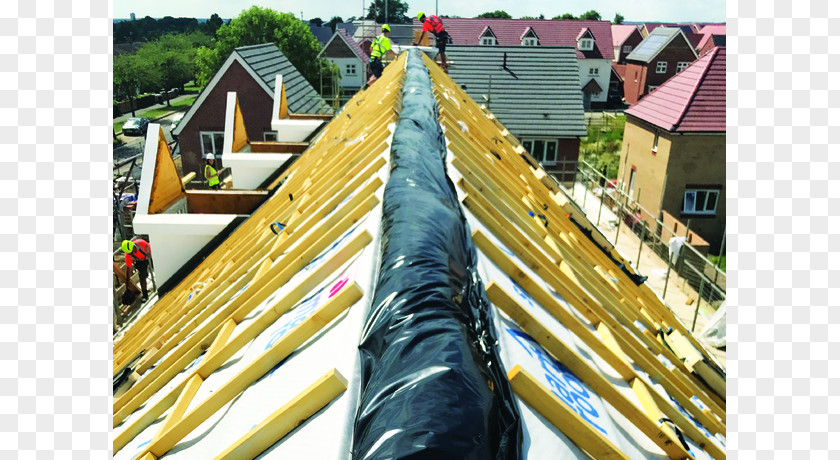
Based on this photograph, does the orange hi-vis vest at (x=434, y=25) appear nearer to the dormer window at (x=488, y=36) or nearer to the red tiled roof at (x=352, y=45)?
the dormer window at (x=488, y=36)

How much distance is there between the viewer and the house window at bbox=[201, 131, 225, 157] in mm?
21188

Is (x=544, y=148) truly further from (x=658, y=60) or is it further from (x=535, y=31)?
(x=658, y=60)

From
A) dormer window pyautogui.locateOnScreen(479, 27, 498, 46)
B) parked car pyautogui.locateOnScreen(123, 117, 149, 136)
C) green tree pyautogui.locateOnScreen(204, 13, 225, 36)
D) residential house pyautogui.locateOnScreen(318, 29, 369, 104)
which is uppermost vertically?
green tree pyautogui.locateOnScreen(204, 13, 225, 36)

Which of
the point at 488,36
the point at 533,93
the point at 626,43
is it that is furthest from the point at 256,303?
the point at 626,43

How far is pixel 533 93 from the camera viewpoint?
23.8 metres

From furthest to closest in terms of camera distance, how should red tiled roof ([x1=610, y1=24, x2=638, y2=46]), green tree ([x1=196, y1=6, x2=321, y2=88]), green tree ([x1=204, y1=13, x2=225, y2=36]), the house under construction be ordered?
green tree ([x1=204, y1=13, x2=225, y2=36]), red tiled roof ([x1=610, y1=24, x2=638, y2=46]), green tree ([x1=196, y1=6, x2=321, y2=88]), the house under construction

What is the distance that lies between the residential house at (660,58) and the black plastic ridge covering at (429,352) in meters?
50.0

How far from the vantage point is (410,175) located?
4.20 metres

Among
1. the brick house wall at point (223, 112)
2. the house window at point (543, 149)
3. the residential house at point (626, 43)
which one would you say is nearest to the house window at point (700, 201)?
the house window at point (543, 149)

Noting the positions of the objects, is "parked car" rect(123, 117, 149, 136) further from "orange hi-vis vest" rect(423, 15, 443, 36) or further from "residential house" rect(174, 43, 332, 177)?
"orange hi-vis vest" rect(423, 15, 443, 36)

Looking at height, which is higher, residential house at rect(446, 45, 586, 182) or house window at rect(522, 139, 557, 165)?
residential house at rect(446, 45, 586, 182)

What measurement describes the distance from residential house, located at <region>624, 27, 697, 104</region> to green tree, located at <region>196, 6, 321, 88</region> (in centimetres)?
2908

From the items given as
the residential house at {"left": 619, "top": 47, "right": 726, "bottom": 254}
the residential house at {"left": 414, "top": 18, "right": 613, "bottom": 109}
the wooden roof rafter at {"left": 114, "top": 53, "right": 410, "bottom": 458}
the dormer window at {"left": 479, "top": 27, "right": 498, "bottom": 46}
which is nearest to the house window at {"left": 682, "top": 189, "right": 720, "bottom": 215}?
the residential house at {"left": 619, "top": 47, "right": 726, "bottom": 254}

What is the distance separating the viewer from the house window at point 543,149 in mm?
23797
